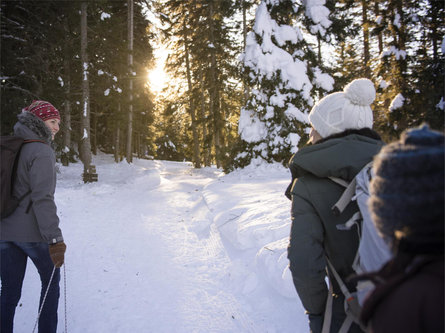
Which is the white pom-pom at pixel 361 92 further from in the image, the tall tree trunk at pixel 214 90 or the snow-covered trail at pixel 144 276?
the tall tree trunk at pixel 214 90

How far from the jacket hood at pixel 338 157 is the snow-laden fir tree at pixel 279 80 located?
12.7 m

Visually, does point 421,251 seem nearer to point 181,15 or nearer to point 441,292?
point 441,292

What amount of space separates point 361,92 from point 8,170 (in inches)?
112

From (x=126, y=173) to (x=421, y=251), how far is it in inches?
745

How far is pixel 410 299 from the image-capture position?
82 centimetres

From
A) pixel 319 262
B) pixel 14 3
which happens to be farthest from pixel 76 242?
pixel 14 3

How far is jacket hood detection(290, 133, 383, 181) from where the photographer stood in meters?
1.63

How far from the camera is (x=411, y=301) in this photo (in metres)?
0.82

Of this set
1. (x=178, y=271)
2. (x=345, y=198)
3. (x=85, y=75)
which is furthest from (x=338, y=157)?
(x=85, y=75)

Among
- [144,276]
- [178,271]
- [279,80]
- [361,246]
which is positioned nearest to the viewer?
[361,246]

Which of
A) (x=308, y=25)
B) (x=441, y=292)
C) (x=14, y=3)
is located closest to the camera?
(x=441, y=292)

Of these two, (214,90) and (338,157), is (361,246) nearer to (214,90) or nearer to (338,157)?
(338,157)

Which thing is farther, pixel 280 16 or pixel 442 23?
pixel 280 16

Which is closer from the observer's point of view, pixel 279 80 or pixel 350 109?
pixel 350 109
